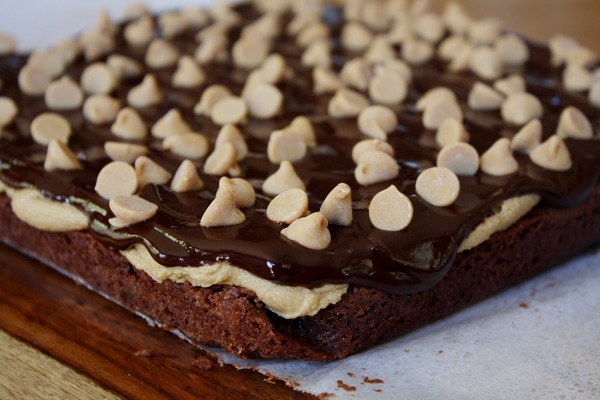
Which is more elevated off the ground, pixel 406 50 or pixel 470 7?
pixel 470 7

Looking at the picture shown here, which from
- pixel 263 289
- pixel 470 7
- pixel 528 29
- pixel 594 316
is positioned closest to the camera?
pixel 263 289

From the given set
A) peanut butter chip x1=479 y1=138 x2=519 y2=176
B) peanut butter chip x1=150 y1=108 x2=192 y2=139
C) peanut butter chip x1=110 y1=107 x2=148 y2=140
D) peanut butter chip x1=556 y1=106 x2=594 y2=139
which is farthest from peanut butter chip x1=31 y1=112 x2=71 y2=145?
peanut butter chip x1=556 y1=106 x2=594 y2=139

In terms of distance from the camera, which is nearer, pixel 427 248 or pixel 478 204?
pixel 427 248

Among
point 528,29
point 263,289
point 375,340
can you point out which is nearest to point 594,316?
point 375,340

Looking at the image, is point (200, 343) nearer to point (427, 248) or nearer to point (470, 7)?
point (427, 248)

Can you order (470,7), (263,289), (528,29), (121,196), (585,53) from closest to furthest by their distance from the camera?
(263,289) → (121,196) → (585,53) → (528,29) → (470,7)

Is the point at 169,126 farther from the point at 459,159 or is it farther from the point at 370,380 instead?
the point at 370,380
